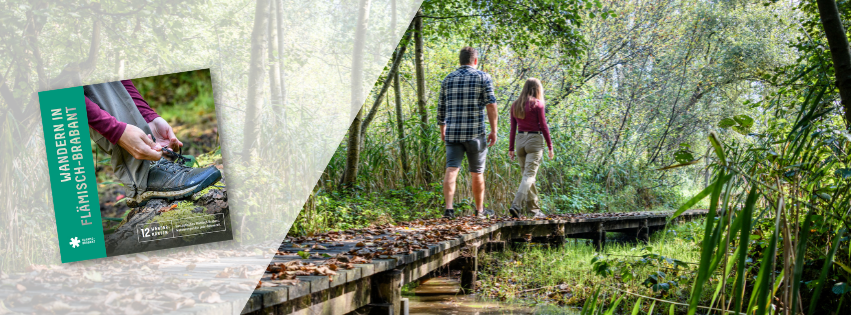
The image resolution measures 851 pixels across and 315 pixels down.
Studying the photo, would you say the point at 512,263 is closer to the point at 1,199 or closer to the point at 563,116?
the point at 1,199

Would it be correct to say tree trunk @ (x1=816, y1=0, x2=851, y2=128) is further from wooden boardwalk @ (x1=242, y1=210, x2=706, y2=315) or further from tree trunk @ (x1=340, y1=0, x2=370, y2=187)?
tree trunk @ (x1=340, y1=0, x2=370, y2=187)

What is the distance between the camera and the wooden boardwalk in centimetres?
239

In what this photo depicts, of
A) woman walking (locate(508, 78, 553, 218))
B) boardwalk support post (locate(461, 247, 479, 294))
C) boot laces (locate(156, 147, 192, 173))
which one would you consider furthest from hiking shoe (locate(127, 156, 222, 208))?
woman walking (locate(508, 78, 553, 218))

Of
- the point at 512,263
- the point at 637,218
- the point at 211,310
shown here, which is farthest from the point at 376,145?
the point at 211,310

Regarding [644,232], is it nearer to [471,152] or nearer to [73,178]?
[471,152]

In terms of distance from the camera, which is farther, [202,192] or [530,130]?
[530,130]

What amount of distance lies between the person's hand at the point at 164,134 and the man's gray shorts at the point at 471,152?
3830 mm

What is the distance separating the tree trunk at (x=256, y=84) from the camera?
4465 millimetres

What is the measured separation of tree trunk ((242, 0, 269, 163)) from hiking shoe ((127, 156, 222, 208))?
140 centimetres

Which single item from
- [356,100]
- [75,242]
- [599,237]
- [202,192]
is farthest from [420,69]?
[75,242]

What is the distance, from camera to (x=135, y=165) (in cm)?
261

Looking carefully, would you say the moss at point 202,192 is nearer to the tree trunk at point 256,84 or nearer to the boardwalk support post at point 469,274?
the tree trunk at point 256,84

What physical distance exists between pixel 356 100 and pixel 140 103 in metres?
5.16

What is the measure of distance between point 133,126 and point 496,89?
12991 mm
